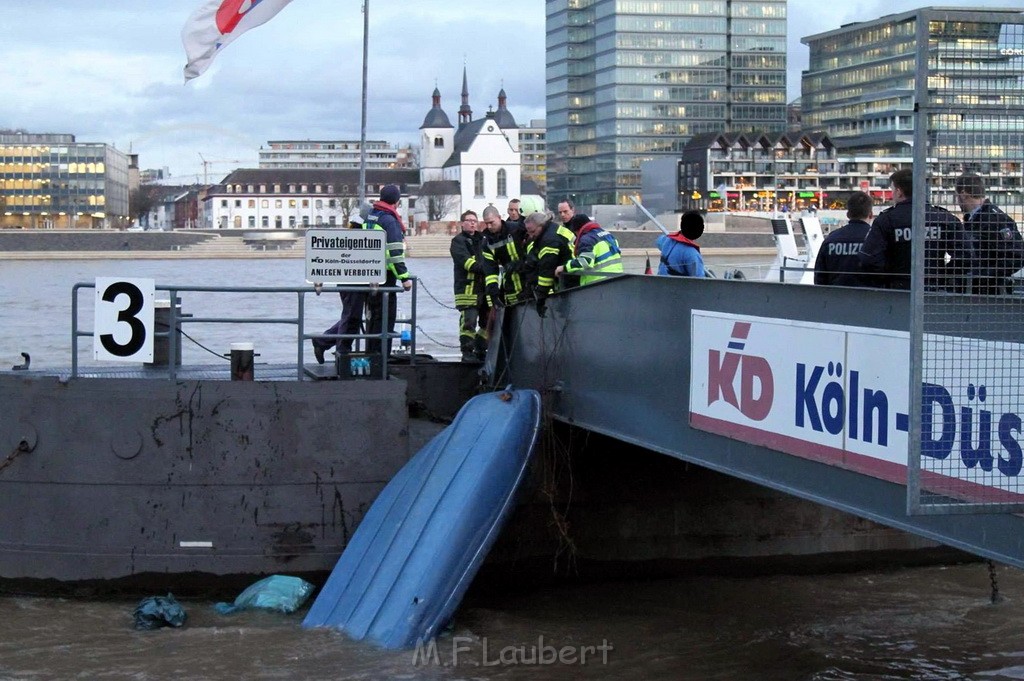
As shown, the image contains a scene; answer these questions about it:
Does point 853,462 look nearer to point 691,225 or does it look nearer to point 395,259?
point 691,225

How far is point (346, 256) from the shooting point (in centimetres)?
1122

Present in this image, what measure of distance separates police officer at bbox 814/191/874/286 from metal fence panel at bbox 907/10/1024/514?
2323mm

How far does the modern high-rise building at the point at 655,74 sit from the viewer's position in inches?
4988

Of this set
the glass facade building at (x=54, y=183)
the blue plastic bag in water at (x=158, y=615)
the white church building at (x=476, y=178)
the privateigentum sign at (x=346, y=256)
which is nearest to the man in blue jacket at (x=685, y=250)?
the privateigentum sign at (x=346, y=256)

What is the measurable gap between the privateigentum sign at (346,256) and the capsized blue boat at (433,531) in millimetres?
1672

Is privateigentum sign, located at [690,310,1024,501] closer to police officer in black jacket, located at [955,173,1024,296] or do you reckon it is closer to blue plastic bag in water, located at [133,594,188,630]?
police officer in black jacket, located at [955,173,1024,296]

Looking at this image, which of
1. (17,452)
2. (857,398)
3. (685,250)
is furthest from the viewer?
(17,452)

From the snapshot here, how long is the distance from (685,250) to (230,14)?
5.32 meters

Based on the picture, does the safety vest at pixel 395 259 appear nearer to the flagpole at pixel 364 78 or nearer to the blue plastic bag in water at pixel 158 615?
the flagpole at pixel 364 78

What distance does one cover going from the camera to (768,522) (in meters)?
12.0

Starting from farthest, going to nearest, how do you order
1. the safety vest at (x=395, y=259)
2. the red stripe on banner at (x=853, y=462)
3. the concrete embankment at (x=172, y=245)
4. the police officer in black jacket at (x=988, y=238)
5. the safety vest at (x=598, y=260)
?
the concrete embankment at (x=172, y=245) → the safety vest at (x=395, y=259) → the safety vest at (x=598, y=260) → the red stripe on banner at (x=853, y=462) → the police officer in black jacket at (x=988, y=238)

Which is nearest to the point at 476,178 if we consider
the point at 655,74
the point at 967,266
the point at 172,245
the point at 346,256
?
the point at 655,74

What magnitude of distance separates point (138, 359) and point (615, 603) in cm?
432

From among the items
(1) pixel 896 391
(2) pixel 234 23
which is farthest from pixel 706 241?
(1) pixel 896 391
